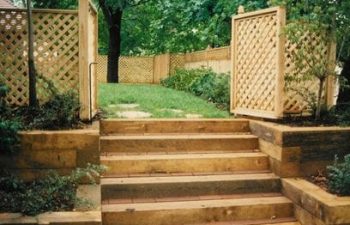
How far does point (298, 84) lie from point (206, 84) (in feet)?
15.1

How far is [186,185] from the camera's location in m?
5.14

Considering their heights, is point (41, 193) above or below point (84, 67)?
below

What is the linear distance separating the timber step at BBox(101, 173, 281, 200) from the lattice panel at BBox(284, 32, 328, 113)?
1374 millimetres

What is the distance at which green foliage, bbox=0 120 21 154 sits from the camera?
4520 mm

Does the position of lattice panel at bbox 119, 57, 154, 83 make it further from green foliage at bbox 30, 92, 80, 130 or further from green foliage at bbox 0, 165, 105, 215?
green foliage at bbox 0, 165, 105, 215

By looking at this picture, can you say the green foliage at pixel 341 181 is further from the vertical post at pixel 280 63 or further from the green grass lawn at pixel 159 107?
the green grass lawn at pixel 159 107

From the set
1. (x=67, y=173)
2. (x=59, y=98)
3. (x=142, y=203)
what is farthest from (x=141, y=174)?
(x=59, y=98)

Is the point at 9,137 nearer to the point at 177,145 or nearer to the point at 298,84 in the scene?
the point at 177,145

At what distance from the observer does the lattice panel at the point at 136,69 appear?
21109 mm

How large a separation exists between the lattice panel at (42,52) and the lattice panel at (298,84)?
310 cm

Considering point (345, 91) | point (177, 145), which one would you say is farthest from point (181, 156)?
point (345, 91)

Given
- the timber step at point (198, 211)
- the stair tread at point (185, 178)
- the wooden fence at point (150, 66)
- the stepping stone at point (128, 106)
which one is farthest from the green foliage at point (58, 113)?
the wooden fence at point (150, 66)

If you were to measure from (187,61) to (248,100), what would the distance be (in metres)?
10.8

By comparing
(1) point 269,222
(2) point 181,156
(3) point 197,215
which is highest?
(2) point 181,156
